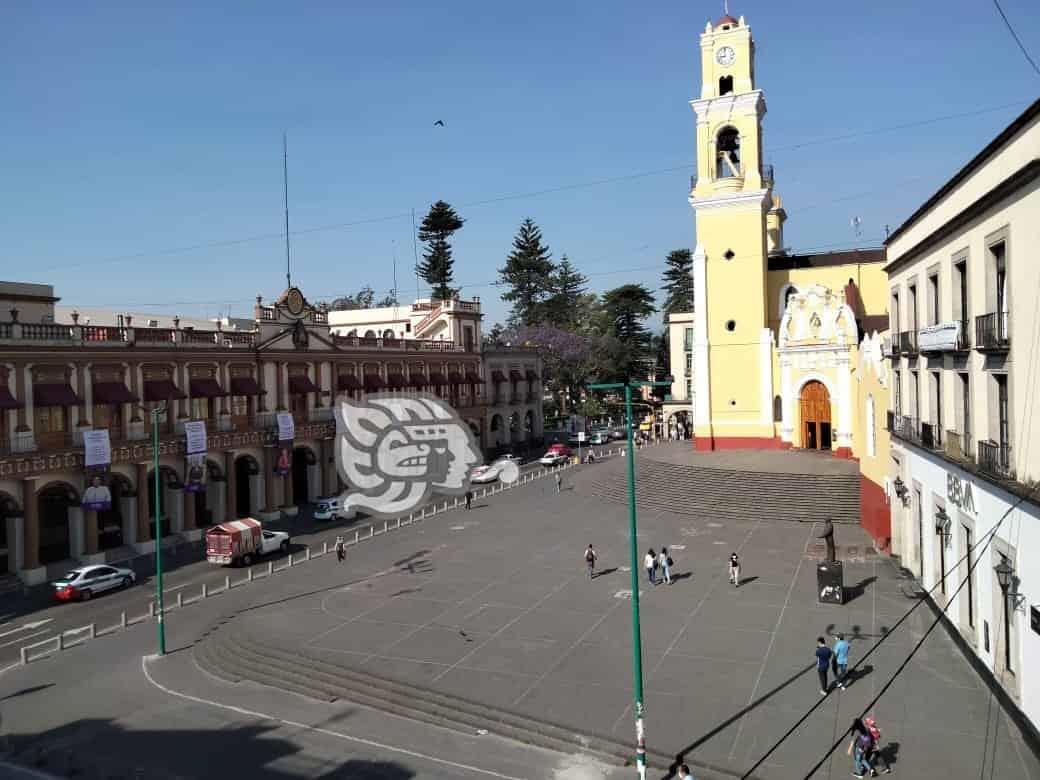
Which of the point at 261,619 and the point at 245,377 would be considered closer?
the point at 261,619

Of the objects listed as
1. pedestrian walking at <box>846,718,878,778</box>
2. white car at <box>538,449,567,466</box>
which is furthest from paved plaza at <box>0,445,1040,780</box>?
white car at <box>538,449,567,466</box>

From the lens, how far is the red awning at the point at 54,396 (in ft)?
104

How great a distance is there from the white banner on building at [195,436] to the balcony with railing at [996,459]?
32.0 metres

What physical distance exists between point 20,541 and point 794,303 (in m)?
37.2

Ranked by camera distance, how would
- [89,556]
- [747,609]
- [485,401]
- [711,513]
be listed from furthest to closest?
[485,401] < [711,513] < [89,556] < [747,609]

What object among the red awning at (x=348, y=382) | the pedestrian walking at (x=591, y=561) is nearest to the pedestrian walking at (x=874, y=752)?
the pedestrian walking at (x=591, y=561)

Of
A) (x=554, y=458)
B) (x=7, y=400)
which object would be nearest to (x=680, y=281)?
(x=554, y=458)

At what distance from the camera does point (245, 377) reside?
41438 mm

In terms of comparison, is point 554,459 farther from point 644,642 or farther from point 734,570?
point 644,642

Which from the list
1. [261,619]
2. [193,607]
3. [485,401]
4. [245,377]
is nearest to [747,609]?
[261,619]

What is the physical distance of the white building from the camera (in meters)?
13.6

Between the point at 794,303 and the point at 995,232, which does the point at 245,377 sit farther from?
the point at 995,232

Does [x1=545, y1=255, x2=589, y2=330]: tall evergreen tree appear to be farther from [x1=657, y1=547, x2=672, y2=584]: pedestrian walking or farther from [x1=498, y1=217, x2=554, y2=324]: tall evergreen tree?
[x1=657, y1=547, x2=672, y2=584]: pedestrian walking

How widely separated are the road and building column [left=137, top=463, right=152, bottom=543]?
4.07ft
